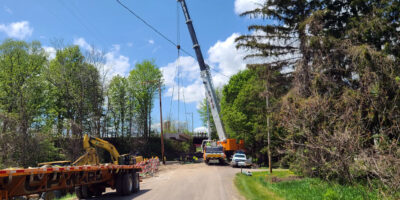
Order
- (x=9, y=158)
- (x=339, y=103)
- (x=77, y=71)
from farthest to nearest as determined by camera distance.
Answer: (x=77, y=71) → (x=9, y=158) → (x=339, y=103)

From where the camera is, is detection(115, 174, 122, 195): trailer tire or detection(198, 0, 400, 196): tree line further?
detection(115, 174, 122, 195): trailer tire

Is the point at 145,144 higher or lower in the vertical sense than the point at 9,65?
lower

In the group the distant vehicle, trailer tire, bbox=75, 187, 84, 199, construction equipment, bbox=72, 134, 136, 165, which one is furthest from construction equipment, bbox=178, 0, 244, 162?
trailer tire, bbox=75, 187, 84, 199

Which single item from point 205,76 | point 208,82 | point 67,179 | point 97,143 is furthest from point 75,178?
point 205,76

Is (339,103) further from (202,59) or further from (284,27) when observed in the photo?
(202,59)

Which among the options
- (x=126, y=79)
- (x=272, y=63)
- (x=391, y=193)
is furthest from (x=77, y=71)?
(x=391, y=193)

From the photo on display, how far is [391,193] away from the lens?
8094 millimetres

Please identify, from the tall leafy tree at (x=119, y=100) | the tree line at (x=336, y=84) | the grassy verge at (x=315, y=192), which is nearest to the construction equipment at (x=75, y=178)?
the grassy verge at (x=315, y=192)

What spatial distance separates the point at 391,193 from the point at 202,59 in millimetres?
25390

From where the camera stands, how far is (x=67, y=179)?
8734 mm

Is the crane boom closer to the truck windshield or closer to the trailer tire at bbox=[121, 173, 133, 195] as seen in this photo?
the truck windshield

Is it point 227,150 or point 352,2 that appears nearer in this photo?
point 352,2

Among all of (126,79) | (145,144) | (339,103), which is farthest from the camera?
(126,79)

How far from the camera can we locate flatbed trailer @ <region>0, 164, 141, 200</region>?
21.0 feet
